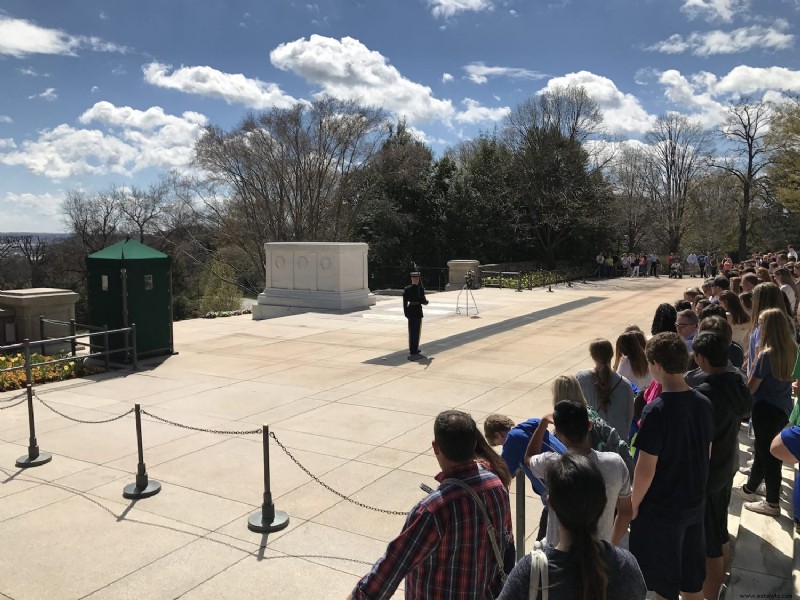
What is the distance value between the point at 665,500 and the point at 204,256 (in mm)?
44005

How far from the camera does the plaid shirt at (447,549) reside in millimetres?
2391

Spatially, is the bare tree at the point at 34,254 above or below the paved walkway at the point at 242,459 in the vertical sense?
above

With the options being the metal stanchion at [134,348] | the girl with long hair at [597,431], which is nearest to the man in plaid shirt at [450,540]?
the girl with long hair at [597,431]

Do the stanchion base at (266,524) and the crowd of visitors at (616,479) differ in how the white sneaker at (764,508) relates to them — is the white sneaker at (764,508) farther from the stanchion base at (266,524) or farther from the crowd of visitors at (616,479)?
the stanchion base at (266,524)

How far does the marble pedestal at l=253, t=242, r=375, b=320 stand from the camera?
725 inches

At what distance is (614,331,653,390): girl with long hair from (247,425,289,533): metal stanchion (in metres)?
2.82

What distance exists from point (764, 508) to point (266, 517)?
12.8 ft

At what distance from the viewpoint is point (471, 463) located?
2594mm

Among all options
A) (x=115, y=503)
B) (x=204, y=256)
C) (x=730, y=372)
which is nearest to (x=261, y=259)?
(x=204, y=256)

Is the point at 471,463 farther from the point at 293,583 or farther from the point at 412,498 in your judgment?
the point at 412,498

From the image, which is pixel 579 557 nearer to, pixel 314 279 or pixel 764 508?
pixel 764 508

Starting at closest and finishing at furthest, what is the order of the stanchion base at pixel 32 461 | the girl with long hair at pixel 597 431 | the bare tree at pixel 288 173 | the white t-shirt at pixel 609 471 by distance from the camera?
the white t-shirt at pixel 609 471, the girl with long hair at pixel 597 431, the stanchion base at pixel 32 461, the bare tree at pixel 288 173

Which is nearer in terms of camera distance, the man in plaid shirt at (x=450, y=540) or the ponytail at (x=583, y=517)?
the ponytail at (x=583, y=517)

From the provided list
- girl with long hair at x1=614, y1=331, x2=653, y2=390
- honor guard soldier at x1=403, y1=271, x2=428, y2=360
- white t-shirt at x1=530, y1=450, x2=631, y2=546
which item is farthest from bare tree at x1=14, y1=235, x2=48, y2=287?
white t-shirt at x1=530, y1=450, x2=631, y2=546
